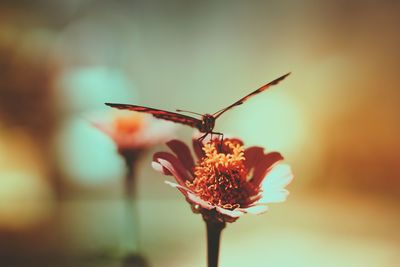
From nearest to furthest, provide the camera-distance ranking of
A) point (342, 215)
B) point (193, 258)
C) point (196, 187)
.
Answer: point (196, 187) → point (193, 258) → point (342, 215)

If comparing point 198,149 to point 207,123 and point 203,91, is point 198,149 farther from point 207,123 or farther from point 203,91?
point 203,91

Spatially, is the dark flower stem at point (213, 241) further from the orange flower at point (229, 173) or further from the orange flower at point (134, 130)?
the orange flower at point (134, 130)

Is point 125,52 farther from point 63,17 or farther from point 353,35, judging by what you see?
point 353,35

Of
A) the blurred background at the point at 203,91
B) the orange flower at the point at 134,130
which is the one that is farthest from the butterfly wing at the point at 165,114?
the blurred background at the point at 203,91

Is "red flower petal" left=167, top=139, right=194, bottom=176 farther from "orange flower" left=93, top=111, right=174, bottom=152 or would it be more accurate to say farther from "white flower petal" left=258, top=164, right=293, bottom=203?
"orange flower" left=93, top=111, right=174, bottom=152

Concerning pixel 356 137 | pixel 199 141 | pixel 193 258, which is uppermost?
pixel 356 137

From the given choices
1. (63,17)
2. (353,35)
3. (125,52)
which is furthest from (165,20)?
(353,35)
